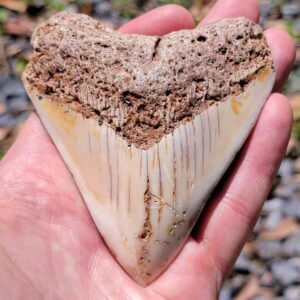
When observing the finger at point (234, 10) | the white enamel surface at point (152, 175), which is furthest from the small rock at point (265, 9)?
the white enamel surface at point (152, 175)

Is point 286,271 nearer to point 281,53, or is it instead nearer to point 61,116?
point 281,53

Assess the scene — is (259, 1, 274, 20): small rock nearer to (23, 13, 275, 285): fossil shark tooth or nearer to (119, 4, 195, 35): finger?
(119, 4, 195, 35): finger

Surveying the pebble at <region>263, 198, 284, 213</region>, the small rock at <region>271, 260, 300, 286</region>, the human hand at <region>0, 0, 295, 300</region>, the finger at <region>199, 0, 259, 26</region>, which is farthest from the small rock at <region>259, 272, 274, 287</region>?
the finger at <region>199, 0, 259, 26</region>

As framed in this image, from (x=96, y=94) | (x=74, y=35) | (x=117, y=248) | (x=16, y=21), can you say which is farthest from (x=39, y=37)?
(x=16, y=21)

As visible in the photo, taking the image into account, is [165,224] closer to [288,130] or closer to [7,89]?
[288,130]

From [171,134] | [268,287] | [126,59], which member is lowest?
[268,287]

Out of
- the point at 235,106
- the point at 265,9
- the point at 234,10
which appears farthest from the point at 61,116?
the point at 265,9
